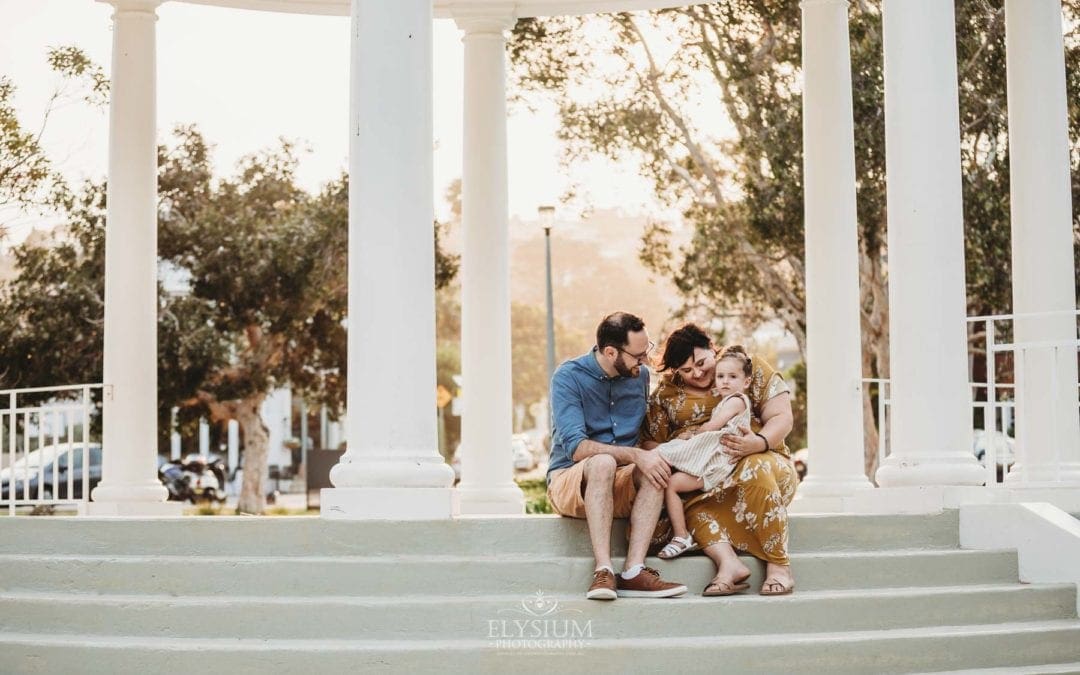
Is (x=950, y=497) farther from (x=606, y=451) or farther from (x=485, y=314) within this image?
(x=485, y=314)

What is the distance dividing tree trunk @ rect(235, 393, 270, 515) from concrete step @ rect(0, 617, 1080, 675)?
33894 millimetres

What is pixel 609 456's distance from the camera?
503 inches

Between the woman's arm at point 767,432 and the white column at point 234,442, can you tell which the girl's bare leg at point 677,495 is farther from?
the white column at point 234,442

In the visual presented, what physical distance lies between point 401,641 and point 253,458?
35.2 meters

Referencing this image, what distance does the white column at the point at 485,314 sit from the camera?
19938 mm

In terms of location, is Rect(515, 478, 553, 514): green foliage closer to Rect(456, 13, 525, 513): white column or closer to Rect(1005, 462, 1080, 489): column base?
Rect(456, 13, 525, 513): white column

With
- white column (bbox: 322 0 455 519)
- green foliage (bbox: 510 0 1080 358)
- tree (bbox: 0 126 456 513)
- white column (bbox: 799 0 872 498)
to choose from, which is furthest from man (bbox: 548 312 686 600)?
tree (bbox: 0 126 456 513)

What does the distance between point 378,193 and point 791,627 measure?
17.8 ft

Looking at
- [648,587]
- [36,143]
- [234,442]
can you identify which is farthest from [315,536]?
[234,442]

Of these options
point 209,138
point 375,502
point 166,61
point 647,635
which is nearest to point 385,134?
point 375,502

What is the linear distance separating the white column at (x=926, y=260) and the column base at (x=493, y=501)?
608 cm

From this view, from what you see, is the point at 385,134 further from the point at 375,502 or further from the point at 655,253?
the point at 655,253

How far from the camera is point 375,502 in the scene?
13.4m

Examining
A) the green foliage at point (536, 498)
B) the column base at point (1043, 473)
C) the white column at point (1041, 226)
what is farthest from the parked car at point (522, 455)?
the column base at point (1043, 473)
